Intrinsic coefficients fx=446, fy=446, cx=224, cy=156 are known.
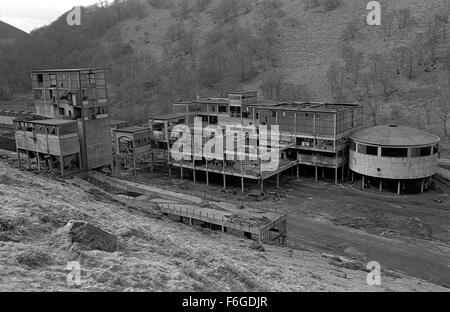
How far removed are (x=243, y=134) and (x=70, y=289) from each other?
46863 mm

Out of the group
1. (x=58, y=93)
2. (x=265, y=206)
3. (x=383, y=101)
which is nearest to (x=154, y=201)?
(x=265, y=206)

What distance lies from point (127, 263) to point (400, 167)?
42144mm

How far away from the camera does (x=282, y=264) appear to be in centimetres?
2562

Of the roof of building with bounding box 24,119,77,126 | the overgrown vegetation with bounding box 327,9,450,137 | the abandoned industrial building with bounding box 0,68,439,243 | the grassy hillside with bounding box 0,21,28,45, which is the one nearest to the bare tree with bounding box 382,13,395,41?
the overgrown vegetation with bounding box 327,9,450,137

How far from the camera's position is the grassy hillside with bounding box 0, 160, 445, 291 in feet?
50.4

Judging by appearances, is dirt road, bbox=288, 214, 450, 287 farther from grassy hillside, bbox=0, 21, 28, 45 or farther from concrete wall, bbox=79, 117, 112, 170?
grassy hillside, bbox=0, 21, 28, 45

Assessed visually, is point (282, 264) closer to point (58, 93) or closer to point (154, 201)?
point (154, 201)

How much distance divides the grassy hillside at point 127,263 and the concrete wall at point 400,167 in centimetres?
2456

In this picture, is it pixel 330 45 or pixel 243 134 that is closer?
pixel 243 134

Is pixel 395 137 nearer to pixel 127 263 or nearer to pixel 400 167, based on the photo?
pixel 400 167

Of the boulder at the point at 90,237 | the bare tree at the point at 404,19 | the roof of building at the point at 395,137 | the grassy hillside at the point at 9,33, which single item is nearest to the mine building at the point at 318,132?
the roof of building at the point at 395,137

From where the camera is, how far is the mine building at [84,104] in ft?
188

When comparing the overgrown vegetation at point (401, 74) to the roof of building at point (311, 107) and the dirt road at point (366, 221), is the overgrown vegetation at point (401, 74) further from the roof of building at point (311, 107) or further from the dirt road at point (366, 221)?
the dirt road at point (366, 221)
